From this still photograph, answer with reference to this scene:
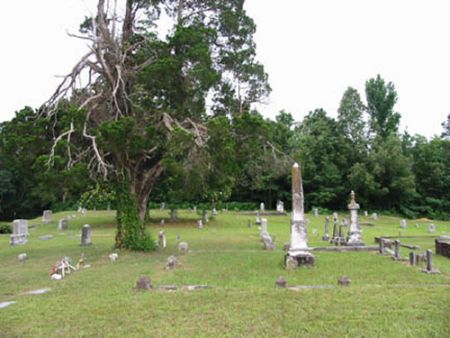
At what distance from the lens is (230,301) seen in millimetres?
8719

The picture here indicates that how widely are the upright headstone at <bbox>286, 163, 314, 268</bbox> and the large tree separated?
4419mm

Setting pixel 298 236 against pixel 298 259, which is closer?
pixel 298 259

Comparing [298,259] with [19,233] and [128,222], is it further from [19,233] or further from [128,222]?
[19,233]

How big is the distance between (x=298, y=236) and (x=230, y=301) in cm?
593

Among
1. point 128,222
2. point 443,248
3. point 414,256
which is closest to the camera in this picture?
point 414,256

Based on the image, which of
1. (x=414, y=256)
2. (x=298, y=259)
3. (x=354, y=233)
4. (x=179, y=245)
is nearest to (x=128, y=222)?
(x=179, y=245)

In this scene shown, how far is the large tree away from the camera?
17.3m

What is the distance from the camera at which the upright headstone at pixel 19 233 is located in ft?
73.2

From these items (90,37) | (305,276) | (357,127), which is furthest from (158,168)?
(357,127)

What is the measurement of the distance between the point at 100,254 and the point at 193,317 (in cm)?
1075

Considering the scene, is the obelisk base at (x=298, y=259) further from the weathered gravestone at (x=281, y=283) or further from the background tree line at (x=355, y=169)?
the background tree line at (x=355, y=169)

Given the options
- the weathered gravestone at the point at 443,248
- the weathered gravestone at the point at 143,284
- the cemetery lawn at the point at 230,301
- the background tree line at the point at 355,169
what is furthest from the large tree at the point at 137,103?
the background tree line at the point at 355,169

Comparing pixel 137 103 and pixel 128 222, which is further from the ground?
pixel 137 103

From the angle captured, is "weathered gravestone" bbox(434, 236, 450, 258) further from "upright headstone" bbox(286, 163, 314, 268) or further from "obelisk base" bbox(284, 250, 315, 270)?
"obelisk base" bbox(284, 250, 315, 270)
